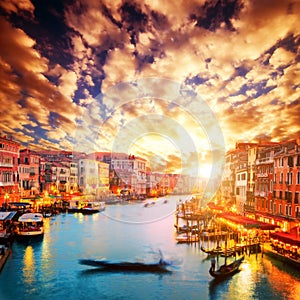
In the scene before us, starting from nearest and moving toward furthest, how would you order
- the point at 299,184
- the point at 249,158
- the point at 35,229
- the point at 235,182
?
the point at 299,184 → the point at 35,229 → the point at 249,158 → the point at 235,182

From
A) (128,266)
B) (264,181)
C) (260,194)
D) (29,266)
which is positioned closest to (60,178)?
(260,194)

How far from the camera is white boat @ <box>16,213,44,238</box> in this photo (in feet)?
80.5

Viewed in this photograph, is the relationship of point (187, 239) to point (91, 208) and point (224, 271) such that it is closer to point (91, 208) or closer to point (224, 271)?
point (224, 271)

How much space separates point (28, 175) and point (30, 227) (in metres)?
22.2

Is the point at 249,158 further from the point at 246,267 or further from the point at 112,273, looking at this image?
the point at 112,273

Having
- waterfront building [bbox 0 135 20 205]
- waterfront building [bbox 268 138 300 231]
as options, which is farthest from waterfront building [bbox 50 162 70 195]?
waterfront building [bbox 268 138 300 231]

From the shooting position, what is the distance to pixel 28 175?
4600cm

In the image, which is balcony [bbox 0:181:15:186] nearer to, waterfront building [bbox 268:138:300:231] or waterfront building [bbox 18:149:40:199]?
waterfront building [bbox 18:149:40:199]

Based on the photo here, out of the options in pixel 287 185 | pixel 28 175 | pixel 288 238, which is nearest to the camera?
pixel 288 238

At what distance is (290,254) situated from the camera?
663 inches

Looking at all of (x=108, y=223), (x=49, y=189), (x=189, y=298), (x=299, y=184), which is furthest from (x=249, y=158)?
(x=49, y=189)

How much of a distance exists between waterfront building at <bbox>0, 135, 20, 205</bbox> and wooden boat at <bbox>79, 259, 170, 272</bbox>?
826 inches

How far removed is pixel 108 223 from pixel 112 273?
19.2 m

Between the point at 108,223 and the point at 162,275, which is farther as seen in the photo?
the point at 108,223
